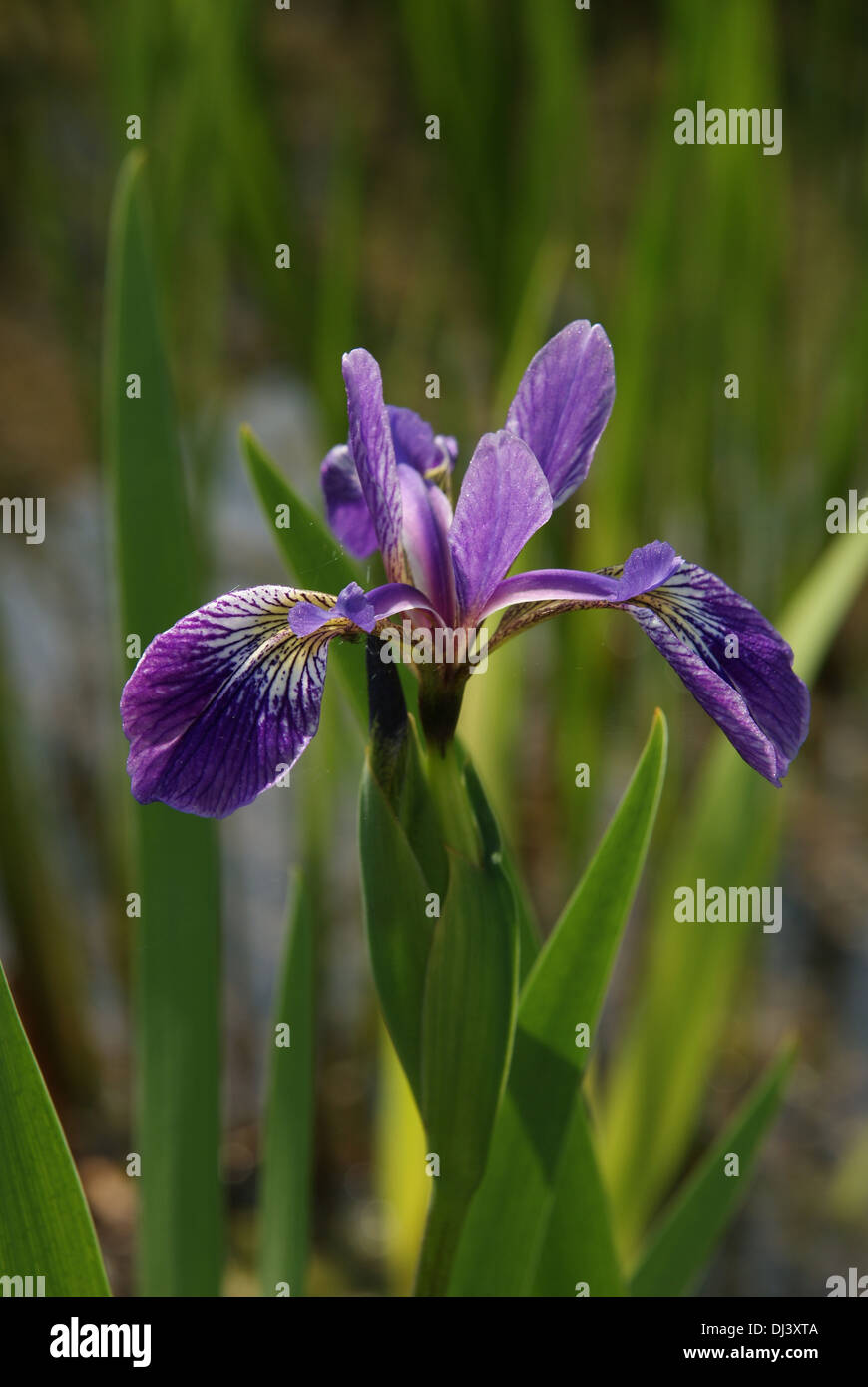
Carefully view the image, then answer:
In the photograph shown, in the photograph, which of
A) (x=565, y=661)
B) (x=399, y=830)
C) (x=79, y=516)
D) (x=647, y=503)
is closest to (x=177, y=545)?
(x=399, y=830)

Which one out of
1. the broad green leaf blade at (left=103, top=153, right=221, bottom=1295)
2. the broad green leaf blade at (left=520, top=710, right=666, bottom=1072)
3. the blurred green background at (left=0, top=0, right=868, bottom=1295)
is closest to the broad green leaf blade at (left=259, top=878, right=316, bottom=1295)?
the broad green leaf blade at (left=103, top=153, right=221, bottom=1295)

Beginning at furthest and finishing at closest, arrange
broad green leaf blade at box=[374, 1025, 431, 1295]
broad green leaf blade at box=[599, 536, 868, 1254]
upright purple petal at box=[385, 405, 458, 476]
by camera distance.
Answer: broad green leaf blade at box=[374, 1025, 431, 1295], broad green leaf blade at box=[599, 536, 868, 1254], upright purple petal at box=[385, 405, 458, 476]

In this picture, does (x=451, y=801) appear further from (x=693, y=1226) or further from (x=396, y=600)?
(x=693, y=1226)

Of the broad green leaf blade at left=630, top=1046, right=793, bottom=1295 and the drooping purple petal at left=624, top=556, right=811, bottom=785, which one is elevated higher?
the drooping purple petal at left=624, top=556, right=811, bottom=785

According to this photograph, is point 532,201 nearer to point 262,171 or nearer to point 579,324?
point 262,171

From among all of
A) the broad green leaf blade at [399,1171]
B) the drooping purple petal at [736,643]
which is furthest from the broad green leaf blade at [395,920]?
the broad green leaf blade at [399,1171]

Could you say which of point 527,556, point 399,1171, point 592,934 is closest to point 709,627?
point 592,934

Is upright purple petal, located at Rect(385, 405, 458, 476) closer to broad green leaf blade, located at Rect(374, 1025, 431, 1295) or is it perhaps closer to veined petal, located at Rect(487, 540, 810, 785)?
veined petal, located at Rect(487, 540, 810, 785)
